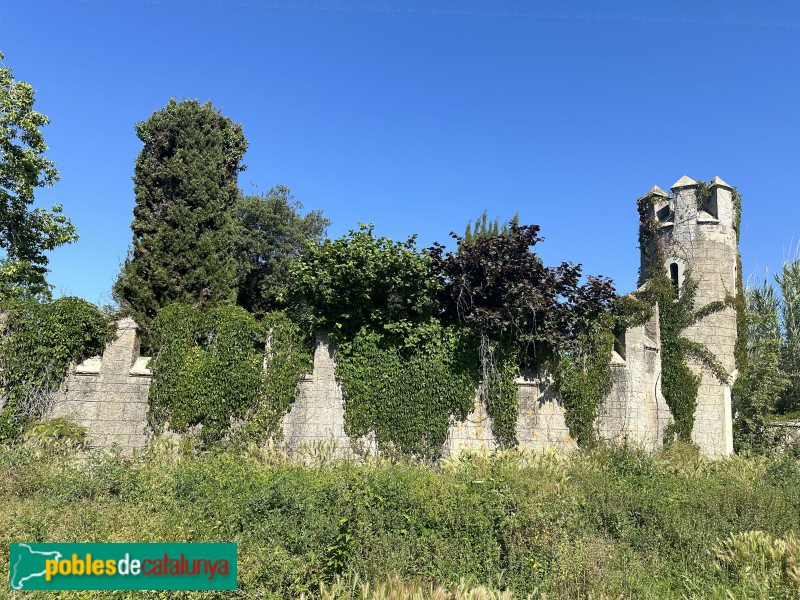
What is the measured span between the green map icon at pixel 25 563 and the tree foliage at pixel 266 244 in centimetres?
1368

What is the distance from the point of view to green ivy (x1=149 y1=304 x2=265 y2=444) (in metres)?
9.23

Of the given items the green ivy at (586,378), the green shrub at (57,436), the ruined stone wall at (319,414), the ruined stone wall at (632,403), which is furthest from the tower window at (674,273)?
the green shrub at (57,436)

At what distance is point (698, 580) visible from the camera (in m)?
4.89

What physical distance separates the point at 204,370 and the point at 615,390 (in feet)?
26.2

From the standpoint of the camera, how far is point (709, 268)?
12094 millimetres

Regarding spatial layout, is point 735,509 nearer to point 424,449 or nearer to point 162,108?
point 424,449

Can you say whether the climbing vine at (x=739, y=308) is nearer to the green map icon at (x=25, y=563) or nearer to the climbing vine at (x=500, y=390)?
the climbing vine at (x=500, y=390)

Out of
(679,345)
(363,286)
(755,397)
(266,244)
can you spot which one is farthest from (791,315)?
(266,244)

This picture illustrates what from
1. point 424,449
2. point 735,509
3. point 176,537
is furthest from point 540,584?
point 424,449

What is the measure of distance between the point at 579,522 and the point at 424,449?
4.35m

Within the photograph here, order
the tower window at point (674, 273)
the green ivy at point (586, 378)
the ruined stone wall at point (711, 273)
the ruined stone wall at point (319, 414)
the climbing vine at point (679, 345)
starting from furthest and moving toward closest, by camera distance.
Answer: the tower window at point (674, 273) < the ruined stone wall at point (711, 273) < the climbing vine at point (679, 345) < the green ivy at point (586, 378) < the ruined stone wall at point (319, 414)

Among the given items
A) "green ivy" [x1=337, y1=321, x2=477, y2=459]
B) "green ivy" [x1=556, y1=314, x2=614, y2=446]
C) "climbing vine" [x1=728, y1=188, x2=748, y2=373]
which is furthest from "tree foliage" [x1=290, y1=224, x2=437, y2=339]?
"climbing vine" [x1=728, y1=188, x2=748, y2=373]

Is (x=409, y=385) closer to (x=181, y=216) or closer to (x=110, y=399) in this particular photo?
(x=110, y=399)

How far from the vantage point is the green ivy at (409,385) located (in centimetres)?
958
